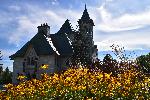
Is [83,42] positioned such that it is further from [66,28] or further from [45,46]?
[66,28]

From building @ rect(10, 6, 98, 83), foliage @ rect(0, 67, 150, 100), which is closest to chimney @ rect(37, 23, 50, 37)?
building @ rect(10, 6, 98, 83)

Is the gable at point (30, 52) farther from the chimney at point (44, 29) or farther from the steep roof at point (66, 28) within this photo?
the steep roof at point (66, 28)

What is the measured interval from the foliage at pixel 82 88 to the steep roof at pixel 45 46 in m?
38.0

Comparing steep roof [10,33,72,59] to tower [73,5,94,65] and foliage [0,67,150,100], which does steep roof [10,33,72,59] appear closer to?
tower [73,5,94,65]

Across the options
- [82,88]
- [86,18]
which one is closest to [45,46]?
[86,18]

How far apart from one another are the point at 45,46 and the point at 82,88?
134 feet

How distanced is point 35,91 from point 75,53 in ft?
126

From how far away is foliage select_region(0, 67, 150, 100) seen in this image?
786 cm

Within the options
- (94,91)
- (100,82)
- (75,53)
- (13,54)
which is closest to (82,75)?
(100,82)

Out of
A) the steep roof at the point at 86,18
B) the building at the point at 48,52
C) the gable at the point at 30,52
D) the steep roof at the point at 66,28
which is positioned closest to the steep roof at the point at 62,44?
the building at the point at 48,52

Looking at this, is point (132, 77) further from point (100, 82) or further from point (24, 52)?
point (24, 52)

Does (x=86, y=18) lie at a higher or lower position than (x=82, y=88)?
higher

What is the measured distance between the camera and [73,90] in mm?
8367

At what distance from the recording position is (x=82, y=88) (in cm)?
811
